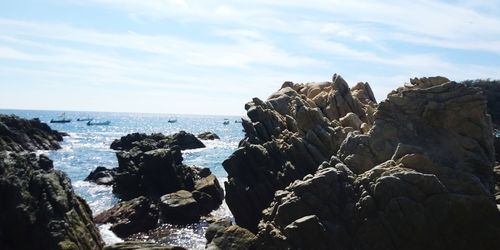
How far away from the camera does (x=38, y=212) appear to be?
1135 inches

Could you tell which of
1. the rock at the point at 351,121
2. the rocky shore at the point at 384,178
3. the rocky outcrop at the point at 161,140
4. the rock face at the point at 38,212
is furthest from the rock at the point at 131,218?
the rocky outcrop at the point at 161,140

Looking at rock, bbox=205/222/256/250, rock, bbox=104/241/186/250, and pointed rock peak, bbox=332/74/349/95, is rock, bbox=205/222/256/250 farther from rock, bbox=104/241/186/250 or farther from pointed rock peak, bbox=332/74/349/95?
pointed rock peak, bbox=332/74/349/95

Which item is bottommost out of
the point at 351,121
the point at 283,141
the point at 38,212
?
the point at 38,212

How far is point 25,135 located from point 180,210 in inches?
3015

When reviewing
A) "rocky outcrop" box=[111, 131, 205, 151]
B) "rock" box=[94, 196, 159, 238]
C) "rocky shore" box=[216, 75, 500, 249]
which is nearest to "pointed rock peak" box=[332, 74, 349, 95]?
"rocky shore" box=[216, 75, 500, 249]

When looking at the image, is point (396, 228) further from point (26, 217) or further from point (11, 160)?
point (11, 160)

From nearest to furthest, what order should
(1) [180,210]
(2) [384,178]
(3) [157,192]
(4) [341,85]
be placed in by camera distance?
1. (2) [384,178]
2. (4) [341,85]
3. (1) [180,210]
4. (3) [157,192]

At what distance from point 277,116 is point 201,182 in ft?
57.3

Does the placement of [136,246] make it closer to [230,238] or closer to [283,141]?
[230,238]

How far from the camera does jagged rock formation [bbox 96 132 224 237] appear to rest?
43.7 metres

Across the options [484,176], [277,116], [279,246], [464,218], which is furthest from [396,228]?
[277,116]

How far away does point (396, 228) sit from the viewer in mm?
21938

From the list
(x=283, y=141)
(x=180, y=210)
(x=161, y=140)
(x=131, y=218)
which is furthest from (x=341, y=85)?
(x=161, y=140)

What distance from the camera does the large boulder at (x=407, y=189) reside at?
21656 mm
